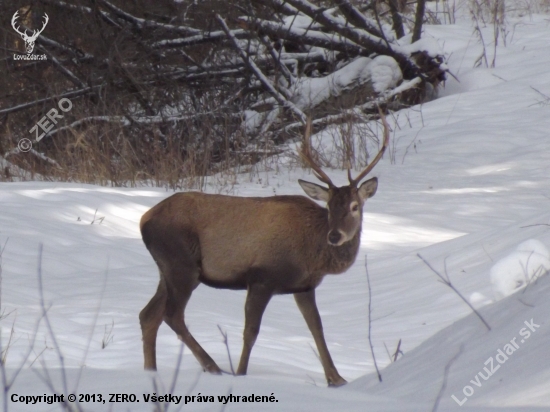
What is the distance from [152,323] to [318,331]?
882 millimetres

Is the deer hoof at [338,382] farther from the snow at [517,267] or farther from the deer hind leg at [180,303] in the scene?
the snow at [517,267]

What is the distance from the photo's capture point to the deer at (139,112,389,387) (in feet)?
15.6

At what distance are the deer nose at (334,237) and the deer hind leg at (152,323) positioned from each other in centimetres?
96

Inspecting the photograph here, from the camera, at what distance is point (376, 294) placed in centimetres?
685

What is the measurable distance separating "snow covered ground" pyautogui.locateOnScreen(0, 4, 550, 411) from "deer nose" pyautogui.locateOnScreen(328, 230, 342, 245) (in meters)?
0.72

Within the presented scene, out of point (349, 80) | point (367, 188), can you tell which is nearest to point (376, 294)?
point (367, 188)

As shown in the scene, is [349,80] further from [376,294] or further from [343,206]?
[343,206]

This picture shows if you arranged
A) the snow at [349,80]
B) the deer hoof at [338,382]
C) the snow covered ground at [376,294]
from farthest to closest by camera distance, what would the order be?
the snow at [349,80], the deer hoof at [338,382], the snow covered ground at [376,294]

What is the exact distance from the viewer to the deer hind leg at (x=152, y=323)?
462cm

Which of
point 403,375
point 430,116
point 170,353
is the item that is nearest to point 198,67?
point 430,116

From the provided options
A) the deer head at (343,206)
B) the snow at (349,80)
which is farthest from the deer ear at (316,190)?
the snow at (349,80)

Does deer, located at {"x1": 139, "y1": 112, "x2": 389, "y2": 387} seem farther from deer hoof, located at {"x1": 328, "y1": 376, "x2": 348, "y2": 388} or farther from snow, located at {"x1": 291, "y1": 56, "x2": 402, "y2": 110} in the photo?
snow, located at {"x1": 291, "y1": 56, "x2": 402, "y2": 110}

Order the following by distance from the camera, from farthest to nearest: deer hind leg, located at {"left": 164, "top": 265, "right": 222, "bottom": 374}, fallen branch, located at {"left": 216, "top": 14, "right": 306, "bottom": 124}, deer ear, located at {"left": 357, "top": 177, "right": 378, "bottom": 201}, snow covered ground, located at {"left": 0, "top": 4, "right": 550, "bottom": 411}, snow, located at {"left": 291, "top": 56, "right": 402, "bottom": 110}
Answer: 1. snow, located at {"left": 291, "top": 56, "right": 402, "bottom": 110}
2. fallen branch, located at {"left": 216, "top": 14, "right": 306, "bottom": 124}
3. deer ear, located at {"left": 357, "top": 177, "right": 378, "bottom": 201}
4. deer hind leg, located at {"left": 164, "top": 265, "right": 222, "bottom": 374}
5. snow covered ground, located at {"left": 0, "top": 4, "right": 550, "bottom": 411}

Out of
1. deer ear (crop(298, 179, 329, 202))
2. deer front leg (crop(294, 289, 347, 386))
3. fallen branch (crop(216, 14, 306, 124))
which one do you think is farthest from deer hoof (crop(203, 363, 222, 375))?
fallen branch (crop(216, 14, 306, 124))
